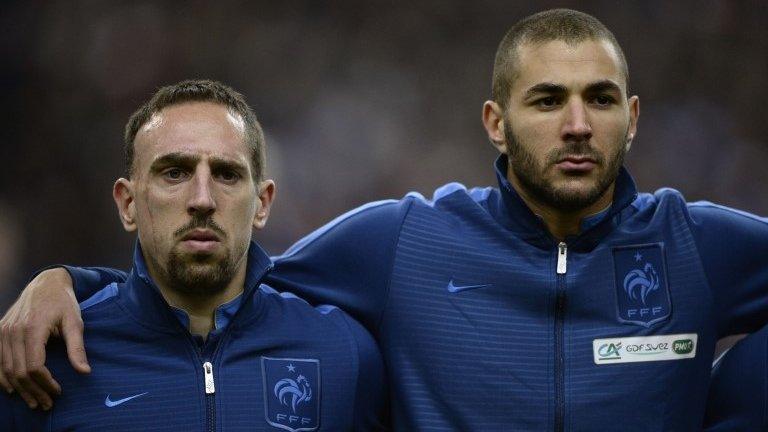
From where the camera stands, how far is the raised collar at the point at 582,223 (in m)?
3.05

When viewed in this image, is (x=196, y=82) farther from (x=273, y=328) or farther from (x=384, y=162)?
(x=384, y=162)

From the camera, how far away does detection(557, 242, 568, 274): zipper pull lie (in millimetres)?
3005

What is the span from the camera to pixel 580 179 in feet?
9.87

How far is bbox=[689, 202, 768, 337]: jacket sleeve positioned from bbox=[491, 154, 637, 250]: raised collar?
0.21 metres

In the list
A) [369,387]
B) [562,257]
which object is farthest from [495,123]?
[369,387]

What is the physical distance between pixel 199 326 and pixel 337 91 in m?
5.55

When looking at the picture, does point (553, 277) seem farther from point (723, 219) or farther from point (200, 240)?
point (200, 240)

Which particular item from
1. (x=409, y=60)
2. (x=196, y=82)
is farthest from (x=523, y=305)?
(x=409, y=60)

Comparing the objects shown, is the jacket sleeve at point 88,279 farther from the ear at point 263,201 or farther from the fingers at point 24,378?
the ear at point 263,201

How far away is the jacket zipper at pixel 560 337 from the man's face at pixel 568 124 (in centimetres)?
14

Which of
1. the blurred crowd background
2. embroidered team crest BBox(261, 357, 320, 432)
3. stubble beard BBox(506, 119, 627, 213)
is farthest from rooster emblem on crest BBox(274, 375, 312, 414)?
the blurred crowd background

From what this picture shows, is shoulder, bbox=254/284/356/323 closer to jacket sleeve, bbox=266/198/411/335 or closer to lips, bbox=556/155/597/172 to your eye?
jacket sleeve, bbox=266/198/411/335

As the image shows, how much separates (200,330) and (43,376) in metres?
0.42

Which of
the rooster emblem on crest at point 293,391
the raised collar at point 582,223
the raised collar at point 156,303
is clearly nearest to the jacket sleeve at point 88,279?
the raised collar at point 156,303
